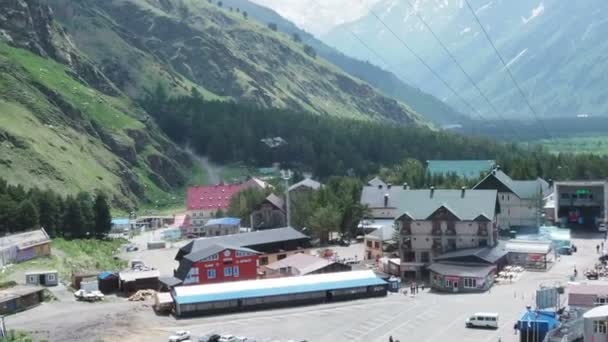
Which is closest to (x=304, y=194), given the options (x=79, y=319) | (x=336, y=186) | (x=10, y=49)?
(x=336, y=186)

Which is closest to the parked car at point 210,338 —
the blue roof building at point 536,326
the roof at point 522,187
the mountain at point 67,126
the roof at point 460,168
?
the blue roof building at point 536,326

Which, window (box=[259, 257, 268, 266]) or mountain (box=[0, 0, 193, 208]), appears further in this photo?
mountain (box=[0, 0, 193, 208])

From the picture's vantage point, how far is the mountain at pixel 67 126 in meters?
123

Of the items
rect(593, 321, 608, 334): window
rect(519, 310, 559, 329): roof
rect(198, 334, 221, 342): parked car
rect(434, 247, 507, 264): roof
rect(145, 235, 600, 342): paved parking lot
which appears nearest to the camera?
rect(593, 321, 608, 334): window

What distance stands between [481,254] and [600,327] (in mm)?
28948

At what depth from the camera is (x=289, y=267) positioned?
72938mm

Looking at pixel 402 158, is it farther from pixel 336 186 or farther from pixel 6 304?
pixel 6 304

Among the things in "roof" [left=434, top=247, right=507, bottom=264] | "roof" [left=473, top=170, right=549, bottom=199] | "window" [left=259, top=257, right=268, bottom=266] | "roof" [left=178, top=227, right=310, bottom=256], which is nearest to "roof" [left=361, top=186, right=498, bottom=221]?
"roof" [left=434, top=247, right=507, bottom=264]

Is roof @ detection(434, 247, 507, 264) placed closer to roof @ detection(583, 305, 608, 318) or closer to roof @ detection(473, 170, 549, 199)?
roof @ detection(473, 170, 549, 199)

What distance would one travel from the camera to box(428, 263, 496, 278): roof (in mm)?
67000

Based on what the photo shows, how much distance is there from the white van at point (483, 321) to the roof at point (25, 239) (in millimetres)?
44000

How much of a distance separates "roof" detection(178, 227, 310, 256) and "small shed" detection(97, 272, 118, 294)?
804cm

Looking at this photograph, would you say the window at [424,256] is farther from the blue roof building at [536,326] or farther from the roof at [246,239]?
the blue roof building at [536,326]

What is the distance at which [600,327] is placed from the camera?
1641 inches
